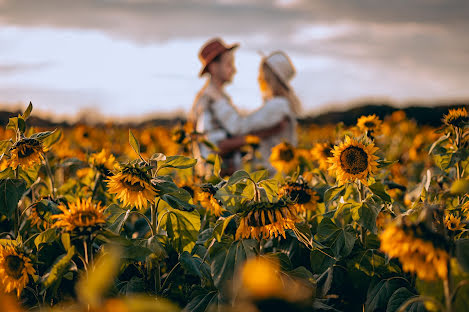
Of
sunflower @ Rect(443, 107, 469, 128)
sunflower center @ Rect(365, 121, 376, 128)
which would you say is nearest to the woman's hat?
sunflower center @ Rect(365, 121, 376, 128)

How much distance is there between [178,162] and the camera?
4.84ft

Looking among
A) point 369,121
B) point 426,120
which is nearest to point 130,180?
A: point 369,121

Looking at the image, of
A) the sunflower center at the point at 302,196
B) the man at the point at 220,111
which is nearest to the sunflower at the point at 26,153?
the sunflower center at the point at 302,196

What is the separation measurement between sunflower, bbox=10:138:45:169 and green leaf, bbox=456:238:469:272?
1381 mm

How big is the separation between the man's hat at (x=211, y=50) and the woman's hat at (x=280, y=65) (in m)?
0.45

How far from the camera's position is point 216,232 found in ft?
4.46


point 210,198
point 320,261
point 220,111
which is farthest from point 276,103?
point 320,261

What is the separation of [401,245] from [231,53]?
4362 millimetres

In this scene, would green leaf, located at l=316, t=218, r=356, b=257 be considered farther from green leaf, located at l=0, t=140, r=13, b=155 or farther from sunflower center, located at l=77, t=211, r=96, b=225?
green leaf, located at l=0, t=140, r=13, b=155

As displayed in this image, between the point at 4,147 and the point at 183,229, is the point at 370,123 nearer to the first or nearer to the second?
the point at 183,229

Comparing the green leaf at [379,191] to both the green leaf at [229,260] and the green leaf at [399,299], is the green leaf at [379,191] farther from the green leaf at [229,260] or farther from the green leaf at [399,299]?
the green leaf at [229,260]

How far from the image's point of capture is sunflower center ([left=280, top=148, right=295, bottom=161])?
10.0ft

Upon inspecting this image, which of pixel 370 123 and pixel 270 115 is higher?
pixel 270 115

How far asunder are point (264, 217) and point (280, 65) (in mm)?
3916
